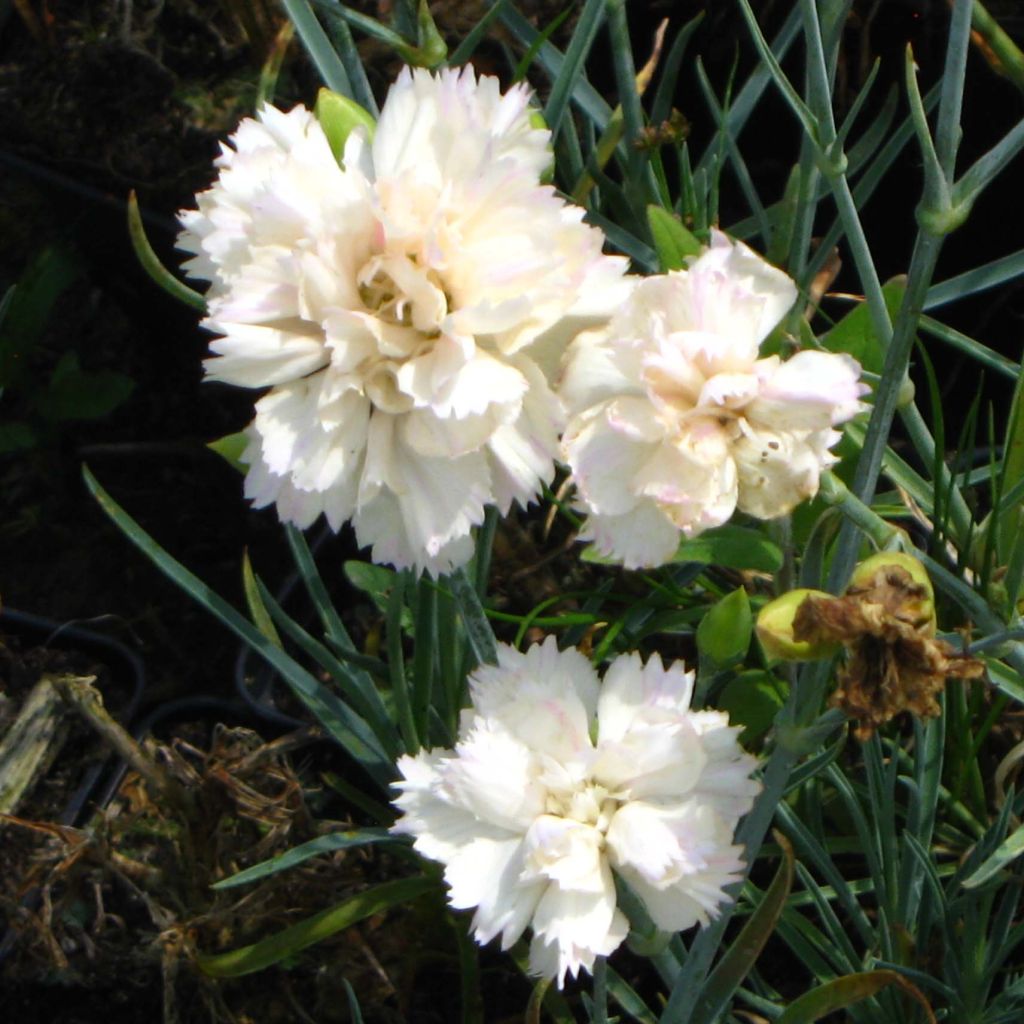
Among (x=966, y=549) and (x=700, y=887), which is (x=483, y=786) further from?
(x=966, y=549)

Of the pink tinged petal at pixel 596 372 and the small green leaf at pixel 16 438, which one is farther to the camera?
the small green leaf at pixel 16 438

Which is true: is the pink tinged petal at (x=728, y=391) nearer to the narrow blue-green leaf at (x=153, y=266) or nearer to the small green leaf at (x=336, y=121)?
the small green leaf at (x=336, y=121)

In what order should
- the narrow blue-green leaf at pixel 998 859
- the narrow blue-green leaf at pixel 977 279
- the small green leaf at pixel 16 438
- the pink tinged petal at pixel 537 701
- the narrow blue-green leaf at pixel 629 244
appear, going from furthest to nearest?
the small green leaf at pixel 16 438, the narrow blue-green leaf at pixel 629 244, the narrow blue-green leaf at pixel 977 279, the narrow blue-green leaf at pixel 998 859, the pink tinged petal at pixel 537 701

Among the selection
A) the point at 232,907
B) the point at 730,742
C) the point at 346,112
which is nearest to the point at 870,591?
the point at 730,742

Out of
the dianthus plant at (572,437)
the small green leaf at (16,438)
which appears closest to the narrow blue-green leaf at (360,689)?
the dianthus plant at (572,437)

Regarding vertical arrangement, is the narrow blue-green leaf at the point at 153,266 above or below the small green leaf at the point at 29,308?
above
